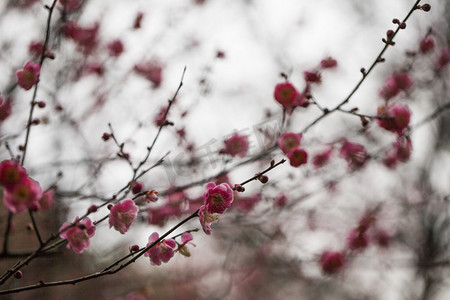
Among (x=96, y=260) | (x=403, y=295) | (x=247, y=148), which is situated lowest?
(x=403, y=295)

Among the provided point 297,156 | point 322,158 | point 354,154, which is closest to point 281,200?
point 322,158

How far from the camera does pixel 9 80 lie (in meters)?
3.63

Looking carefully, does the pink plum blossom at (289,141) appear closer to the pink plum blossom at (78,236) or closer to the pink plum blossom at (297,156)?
the pink plum blossom at (297,156)

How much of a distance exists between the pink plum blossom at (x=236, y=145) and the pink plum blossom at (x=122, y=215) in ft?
4.17

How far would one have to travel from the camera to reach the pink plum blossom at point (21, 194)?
1401mm

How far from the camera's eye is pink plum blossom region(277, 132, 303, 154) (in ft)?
7.82

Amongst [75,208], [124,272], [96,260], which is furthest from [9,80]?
[124,272]

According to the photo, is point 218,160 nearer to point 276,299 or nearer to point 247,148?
point 247,148

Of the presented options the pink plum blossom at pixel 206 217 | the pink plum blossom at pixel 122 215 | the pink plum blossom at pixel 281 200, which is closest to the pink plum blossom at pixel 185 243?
the pink plum blossom at pixel 206 217

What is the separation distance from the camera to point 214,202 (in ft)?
5.67

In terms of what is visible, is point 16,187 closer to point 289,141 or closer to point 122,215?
point 122,215

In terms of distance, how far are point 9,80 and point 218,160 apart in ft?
7.36

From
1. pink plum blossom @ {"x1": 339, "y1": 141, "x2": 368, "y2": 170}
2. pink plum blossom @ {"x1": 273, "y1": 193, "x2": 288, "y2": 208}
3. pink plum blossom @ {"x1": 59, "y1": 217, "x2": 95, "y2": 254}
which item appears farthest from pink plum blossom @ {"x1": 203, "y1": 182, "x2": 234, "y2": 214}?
pink plum blossom @ {"x1": 273, "y1": 193, "x2": 288, "y2": 208}

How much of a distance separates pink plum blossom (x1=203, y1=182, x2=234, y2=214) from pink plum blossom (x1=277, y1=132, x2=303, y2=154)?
0.78 meters
